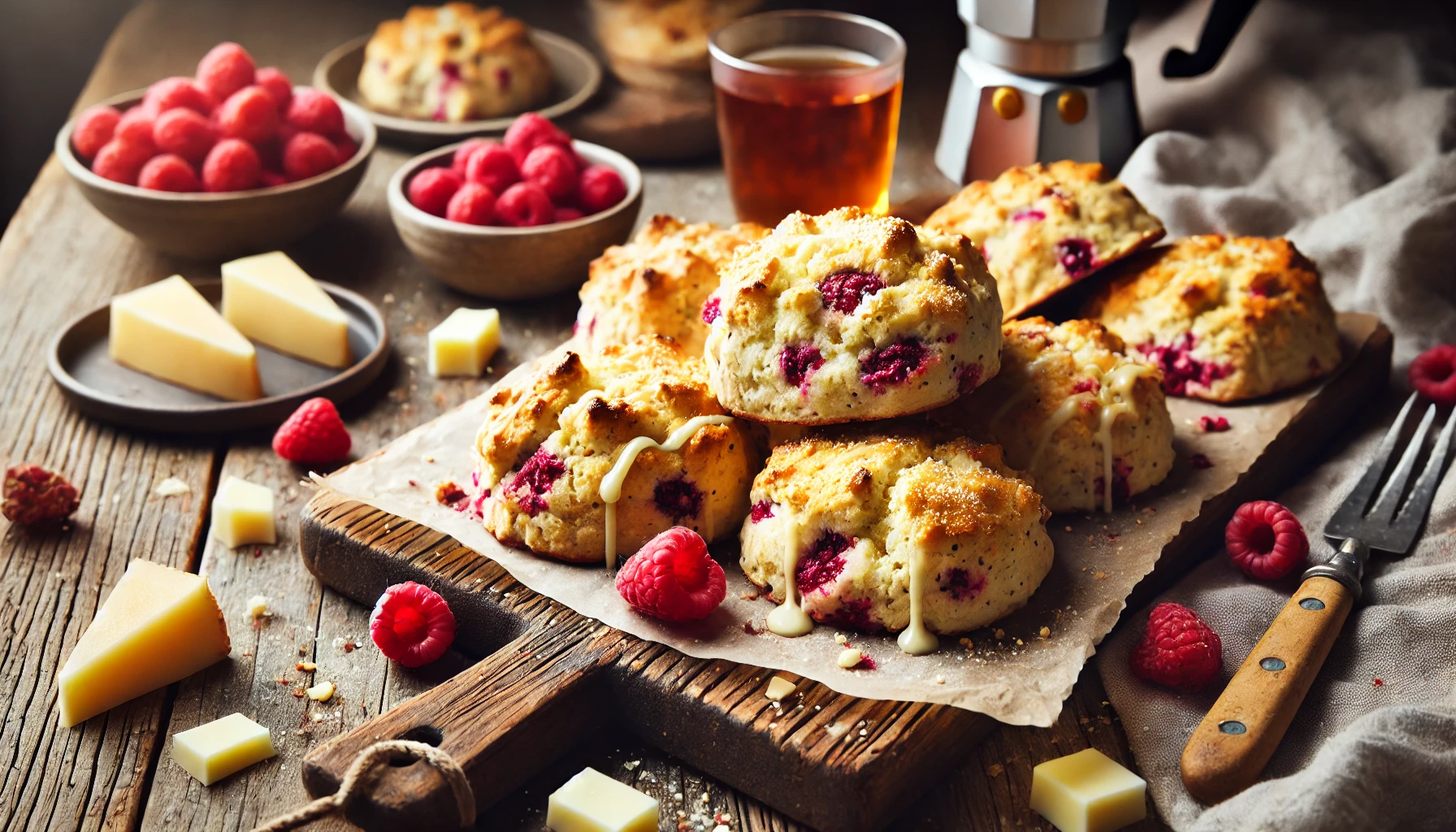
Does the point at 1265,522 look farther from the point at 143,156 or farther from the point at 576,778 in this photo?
the point at 143,156

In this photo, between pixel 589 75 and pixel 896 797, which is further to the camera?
pixel 589 75

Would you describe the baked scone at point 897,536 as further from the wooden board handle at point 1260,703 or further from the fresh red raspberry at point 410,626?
the fresh red raspberry at point 410,626

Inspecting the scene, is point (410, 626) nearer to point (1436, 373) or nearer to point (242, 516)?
point (242, 516)

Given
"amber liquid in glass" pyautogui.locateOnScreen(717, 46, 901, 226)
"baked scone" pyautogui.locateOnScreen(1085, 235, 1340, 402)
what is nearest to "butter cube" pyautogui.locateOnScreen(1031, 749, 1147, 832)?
"baked scone" pyautogui.locateOnScreen(1085, 235, 1340, 402)

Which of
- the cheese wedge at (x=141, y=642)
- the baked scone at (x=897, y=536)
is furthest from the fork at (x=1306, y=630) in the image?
the cheese wedge at (x=141, y=642)

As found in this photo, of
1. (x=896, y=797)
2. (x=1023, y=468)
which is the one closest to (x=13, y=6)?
(x=1023, y=468)
